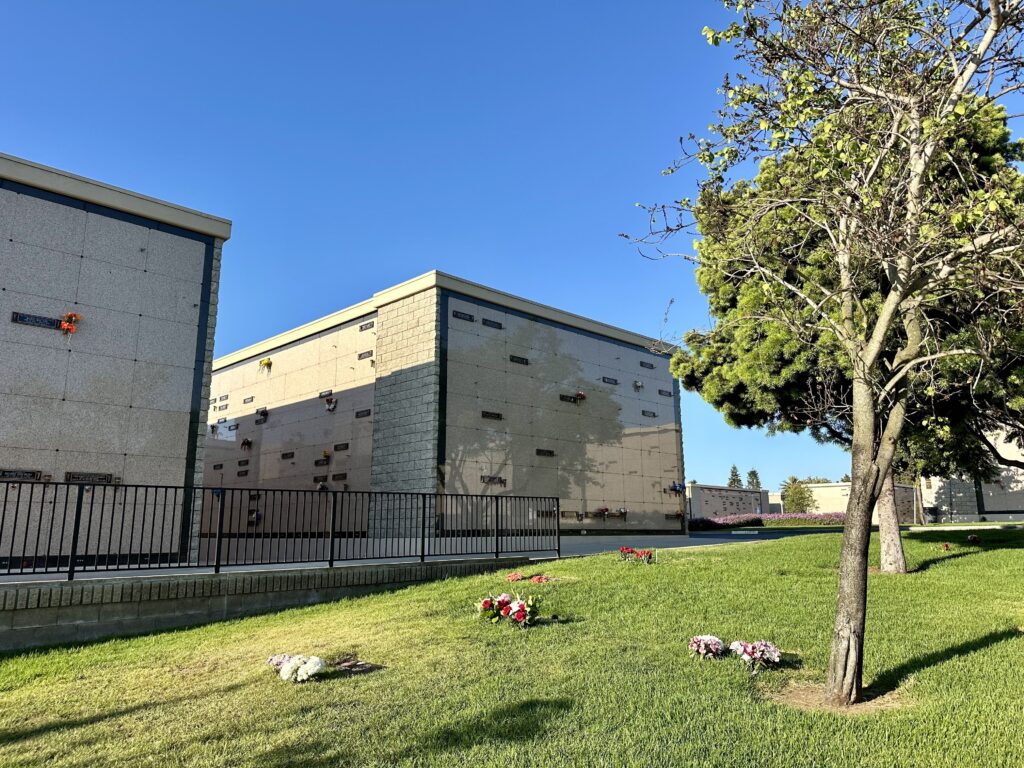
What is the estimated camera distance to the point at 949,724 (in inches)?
171

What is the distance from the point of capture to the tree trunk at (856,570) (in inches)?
194

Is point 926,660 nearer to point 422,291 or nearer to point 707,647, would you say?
point 707,647

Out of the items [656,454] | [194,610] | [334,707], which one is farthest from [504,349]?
[334,707]

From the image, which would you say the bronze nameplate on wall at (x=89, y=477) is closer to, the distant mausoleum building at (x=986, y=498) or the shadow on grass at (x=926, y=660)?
the shadow on grass at (x=926, y=660)

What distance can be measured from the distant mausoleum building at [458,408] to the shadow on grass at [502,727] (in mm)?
12001

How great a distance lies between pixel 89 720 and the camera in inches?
204

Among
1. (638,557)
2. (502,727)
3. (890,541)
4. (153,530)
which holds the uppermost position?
(153,530)

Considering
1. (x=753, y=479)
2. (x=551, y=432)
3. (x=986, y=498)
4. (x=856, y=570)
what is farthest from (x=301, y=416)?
(x=753, y=479)

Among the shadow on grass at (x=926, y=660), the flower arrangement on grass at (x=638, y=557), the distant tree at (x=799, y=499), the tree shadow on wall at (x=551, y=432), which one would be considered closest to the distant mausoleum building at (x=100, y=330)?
the tree shadow on wall at (x=551, y=432)

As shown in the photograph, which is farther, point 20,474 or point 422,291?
point 422,291

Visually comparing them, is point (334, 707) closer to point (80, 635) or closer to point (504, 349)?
point (80, 635)

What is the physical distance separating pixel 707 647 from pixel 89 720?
503 centimetres

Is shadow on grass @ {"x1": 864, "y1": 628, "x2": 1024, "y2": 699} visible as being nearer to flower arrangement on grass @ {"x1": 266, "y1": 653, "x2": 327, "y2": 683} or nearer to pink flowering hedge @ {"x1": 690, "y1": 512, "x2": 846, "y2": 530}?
flower arrangement on grass @ {"x1": 266, "y1": 653, "x2": 327, "y2": 683}

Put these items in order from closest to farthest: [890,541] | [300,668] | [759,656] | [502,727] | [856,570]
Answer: [502,727] < [856,570] < [759,656] < [300,668] < [890,541]
